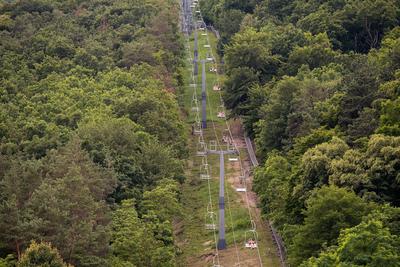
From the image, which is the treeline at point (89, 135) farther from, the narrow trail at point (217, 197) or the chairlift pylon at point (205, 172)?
the narrow trail at point (217, 197)

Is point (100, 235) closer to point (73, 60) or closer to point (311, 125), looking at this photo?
point (311, 125)

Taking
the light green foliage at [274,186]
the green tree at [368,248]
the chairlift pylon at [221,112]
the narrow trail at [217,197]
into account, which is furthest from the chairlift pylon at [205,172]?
the green tree at [368,248]

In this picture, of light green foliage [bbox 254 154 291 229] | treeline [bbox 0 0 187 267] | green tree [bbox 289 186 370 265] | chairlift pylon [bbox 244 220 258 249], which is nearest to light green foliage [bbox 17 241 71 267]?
treeline [bbox 0 0 187 267]

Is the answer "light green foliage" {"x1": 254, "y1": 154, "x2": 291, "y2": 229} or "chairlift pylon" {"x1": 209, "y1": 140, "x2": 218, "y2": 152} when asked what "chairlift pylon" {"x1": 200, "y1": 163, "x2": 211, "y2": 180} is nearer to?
"chairlift pylon" {"x1": 209, "y1": 140, "x2": 218, "y2": 152}

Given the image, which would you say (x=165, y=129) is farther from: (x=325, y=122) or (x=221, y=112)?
(x=221, y=112)

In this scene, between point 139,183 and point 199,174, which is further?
point 199,174

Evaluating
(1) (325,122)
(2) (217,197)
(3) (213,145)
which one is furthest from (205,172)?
(1) (325,122)

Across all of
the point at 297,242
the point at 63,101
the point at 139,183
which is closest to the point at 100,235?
the point at 297,242
